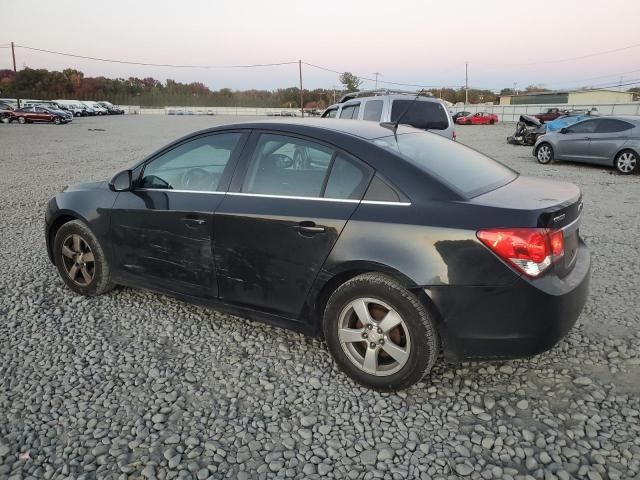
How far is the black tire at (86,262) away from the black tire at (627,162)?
40.8ft

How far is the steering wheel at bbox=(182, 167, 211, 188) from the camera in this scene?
354 cm

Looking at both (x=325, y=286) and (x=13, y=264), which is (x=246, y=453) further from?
(x=13, y=264)

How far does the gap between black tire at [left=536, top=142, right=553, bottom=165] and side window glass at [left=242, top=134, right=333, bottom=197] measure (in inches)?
516

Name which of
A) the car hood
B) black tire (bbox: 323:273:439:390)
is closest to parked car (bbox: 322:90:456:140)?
the car hood

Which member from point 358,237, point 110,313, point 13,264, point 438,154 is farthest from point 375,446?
point 13,264

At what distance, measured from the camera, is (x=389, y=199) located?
278 cm

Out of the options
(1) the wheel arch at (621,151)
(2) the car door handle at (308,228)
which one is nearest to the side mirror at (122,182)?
(2) the car door handle at (308,228)

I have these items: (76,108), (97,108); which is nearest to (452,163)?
(76,108)

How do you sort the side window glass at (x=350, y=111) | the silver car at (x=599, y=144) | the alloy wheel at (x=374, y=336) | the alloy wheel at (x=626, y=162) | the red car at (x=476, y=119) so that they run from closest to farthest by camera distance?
the alloy wheel at (x=374, y=336)
the side window glass at (x=350, y=111)
the alloy wheel at (x=626, y=162)
the silver car at (x=599, y=144)
the red car at (x=476, y=119)

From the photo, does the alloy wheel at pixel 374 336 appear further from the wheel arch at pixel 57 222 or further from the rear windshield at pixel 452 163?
the wheel arch at pixel 57 222

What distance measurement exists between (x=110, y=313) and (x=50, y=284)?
1078 mm

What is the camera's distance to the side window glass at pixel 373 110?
9516 millimetres

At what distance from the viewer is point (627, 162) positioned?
12008 mm

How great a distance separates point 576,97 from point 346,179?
8211 cm
